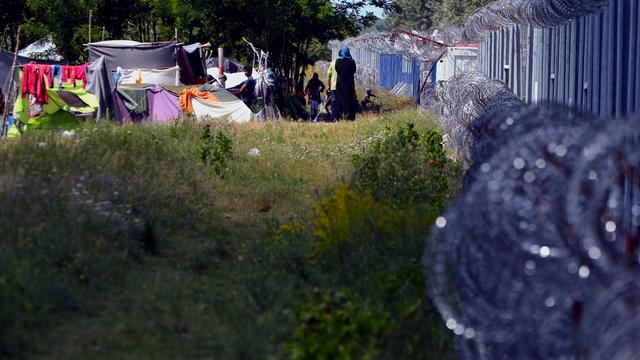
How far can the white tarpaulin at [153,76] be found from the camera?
24109mm

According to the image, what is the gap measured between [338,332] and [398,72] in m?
37.8

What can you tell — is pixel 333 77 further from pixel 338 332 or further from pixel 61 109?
pixel 338 332

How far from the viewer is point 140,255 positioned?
7.79 m

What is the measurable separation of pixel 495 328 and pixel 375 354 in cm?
59

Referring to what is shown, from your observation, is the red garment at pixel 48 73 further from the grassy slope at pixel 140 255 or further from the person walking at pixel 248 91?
the grassy slope at pixel 140 255

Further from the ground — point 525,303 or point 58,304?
point 525,303

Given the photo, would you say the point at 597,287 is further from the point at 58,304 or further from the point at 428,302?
the point at 58,304

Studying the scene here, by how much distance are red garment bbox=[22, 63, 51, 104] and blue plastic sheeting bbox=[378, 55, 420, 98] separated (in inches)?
738

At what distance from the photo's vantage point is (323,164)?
13164 mm

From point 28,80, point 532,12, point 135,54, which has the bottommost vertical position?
point 28,80

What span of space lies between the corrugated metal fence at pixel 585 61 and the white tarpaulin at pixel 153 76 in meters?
9.40

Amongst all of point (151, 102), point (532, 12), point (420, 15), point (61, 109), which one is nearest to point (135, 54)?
point (151, 102)

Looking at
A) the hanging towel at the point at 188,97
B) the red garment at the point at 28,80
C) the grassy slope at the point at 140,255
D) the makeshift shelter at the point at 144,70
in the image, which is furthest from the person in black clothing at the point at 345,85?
the grassy slope at the point at 140,255

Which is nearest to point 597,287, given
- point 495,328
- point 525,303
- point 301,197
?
point 525,303
